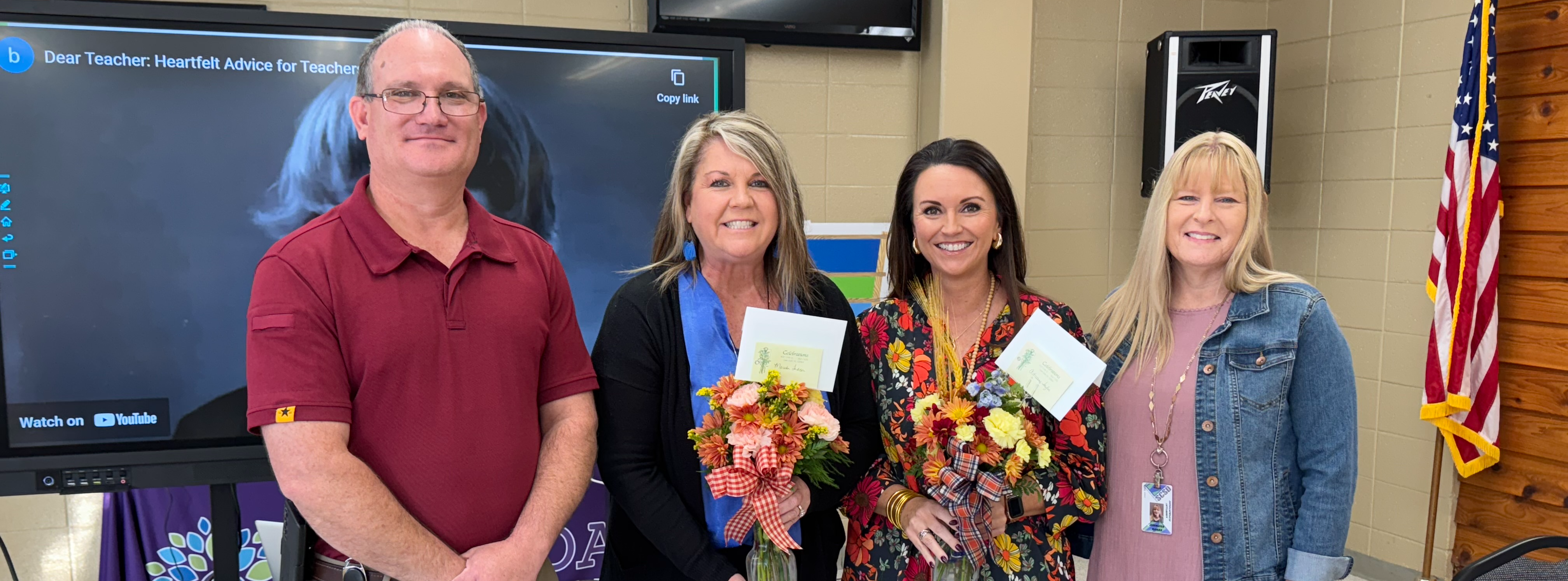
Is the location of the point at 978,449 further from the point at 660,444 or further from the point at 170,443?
the point at 170,443

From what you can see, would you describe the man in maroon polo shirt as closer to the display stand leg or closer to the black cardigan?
the black cardigan

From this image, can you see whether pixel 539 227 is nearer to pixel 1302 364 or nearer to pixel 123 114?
pixel 123 114

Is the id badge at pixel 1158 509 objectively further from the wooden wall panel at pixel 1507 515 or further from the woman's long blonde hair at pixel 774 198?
the wooden wall panel at pixel 1507 515

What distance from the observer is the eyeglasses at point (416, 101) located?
1523 mm

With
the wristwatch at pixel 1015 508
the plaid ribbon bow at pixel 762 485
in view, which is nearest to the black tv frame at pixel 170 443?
the plaid ribbon bow at pixel 762 485

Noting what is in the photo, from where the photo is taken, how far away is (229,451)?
224cm

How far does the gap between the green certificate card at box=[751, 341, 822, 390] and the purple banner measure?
1241 millimetres

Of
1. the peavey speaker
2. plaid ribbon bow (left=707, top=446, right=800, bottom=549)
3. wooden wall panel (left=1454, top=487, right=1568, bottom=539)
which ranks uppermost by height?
the peavey speaker

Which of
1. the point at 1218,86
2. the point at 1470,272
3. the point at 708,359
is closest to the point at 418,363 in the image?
the point at 708,359

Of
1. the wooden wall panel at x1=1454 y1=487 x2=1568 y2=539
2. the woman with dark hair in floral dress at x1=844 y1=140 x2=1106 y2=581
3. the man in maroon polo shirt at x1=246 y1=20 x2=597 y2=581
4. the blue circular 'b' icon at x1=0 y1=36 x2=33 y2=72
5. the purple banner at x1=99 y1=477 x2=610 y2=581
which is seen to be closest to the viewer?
the man in maroon polo shirt at x1=246 y1=20 x2=597 y2=581

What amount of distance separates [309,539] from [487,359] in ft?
1.47

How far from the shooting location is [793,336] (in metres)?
1.59

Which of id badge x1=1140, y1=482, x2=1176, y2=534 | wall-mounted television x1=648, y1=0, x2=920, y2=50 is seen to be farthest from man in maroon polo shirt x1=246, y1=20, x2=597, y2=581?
wall-mounted television x1=648, y1=0, x2=920, y2=50

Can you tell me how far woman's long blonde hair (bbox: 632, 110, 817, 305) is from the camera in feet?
5.54
